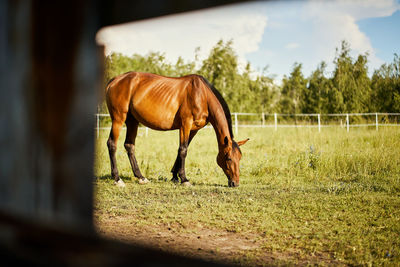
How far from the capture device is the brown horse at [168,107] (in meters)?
5.90

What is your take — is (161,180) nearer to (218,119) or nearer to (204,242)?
(218,119)

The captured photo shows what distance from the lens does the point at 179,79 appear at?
633 cm

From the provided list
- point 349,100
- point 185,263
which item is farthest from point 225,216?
point 349,100

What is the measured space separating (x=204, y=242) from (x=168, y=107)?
356 centimetres

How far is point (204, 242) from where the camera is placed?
114 inches

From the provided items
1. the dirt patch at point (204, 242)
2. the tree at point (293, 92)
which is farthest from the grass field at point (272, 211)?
the tree at point (293, 92)

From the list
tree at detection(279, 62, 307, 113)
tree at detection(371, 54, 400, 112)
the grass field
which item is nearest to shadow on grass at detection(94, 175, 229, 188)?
the grass field

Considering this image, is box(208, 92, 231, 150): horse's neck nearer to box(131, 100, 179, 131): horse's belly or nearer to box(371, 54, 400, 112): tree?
box(131, 100, 179, 131): horse's belly

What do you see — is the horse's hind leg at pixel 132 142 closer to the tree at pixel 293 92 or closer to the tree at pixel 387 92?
the tree at pixel 387 92

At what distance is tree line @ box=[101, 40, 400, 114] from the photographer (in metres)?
21.9

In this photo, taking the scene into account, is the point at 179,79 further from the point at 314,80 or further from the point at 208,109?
the point at 314,80

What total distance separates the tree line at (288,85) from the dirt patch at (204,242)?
1636 centimetres

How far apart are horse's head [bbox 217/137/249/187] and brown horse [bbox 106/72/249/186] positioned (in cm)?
19

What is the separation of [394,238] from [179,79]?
14.7 feet
